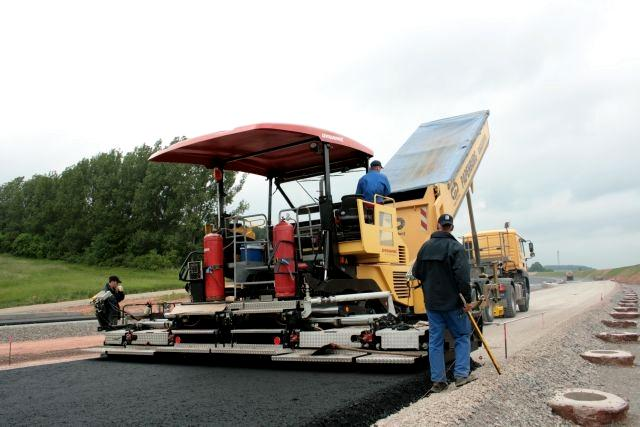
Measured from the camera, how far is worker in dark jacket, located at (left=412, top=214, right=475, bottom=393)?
4855mm

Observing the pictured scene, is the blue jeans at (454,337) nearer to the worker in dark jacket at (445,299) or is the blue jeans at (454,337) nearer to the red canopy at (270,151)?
the worker in dark jacket at (445,299)

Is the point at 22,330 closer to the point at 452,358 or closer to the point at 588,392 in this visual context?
the point at 452,358

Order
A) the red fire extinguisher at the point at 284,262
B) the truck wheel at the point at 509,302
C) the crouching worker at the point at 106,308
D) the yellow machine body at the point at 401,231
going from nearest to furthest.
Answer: the red fire extinguisher at the point at 284,262 → the yellow machine body at the point at 401,231 → the crouching worker at the point at 106,308 → the truck wheel at the point at 509,302

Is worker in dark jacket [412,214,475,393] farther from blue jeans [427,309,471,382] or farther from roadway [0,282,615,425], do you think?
roadway [0,282,615,425]

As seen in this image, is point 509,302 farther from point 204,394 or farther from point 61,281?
point 61,281

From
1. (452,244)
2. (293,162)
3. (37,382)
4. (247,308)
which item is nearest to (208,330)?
(247,308)

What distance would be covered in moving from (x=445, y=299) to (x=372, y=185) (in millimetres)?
2325

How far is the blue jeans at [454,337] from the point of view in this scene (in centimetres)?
489

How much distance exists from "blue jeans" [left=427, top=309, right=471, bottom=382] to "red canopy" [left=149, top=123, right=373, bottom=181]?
8.36ft

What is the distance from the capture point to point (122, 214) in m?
43.2

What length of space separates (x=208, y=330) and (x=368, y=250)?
212 centimetres

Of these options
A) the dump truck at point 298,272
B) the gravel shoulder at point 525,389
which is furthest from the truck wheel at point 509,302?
the dump truck at point 298,272

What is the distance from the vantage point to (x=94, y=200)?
46.6 m

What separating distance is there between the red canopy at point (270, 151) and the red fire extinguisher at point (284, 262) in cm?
110
